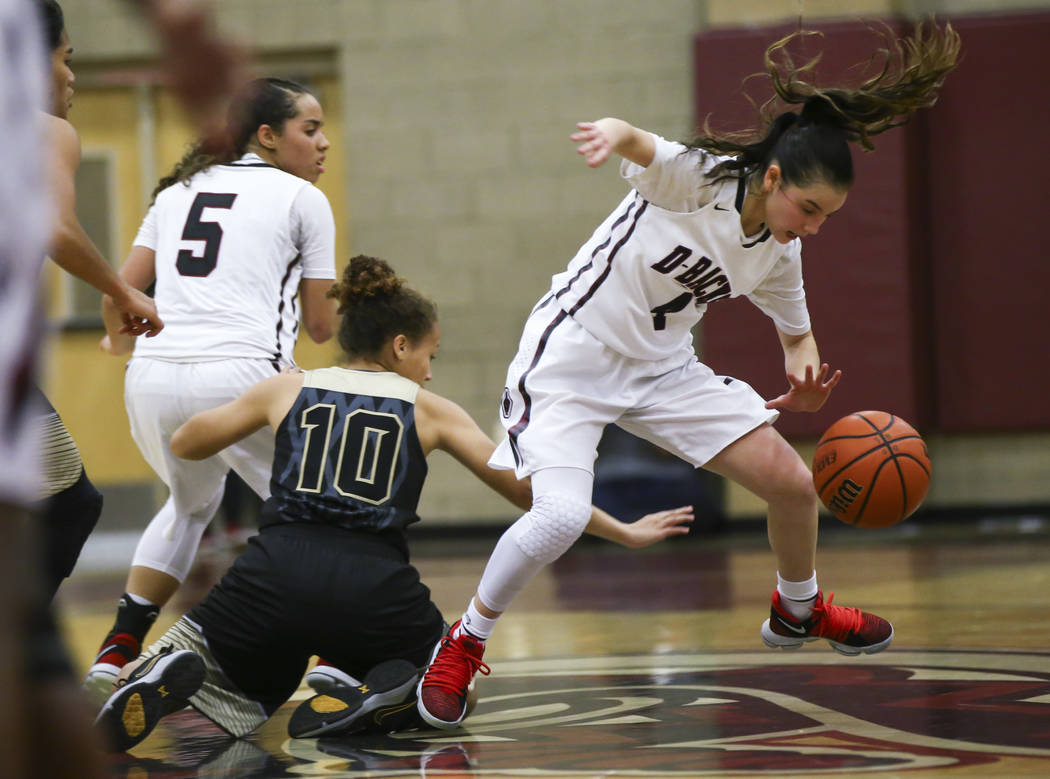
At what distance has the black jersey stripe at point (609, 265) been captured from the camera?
3500 mm

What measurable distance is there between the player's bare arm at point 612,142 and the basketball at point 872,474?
1.05 metres

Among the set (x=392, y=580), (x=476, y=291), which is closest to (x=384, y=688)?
(x=392, y=580)

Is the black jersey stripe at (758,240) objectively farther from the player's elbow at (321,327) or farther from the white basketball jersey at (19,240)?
the white basketball jersey at (19,240)

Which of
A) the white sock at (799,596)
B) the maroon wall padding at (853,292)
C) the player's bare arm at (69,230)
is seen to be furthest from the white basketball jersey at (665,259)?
the maroon wall padding at (853,292)

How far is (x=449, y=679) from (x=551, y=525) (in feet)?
1.45

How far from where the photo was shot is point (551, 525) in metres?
3.29

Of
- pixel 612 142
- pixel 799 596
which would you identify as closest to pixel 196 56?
pixel 612 142

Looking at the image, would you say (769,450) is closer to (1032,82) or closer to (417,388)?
(417,388)

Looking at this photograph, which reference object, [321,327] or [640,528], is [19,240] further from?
[321,327]

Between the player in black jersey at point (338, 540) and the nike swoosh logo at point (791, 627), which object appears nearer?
the player in black jersey at point (338, 540)

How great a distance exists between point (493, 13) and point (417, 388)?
7.00 meters

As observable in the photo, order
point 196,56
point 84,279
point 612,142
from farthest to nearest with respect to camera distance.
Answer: point 612,142
point 84,279
point 196,56

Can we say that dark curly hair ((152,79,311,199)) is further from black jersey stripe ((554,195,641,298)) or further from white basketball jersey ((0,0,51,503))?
white basketball jersey ((0,0,51,503))

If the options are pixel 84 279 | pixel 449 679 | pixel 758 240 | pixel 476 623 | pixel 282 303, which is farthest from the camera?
pixel 282 303
